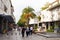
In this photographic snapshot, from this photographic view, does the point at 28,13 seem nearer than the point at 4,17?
No

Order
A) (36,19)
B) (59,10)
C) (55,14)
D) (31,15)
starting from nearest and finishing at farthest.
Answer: (59,10), (55,14), (31,15), (36,19)

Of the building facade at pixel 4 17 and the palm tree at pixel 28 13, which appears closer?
the building facade at pixel 4 17

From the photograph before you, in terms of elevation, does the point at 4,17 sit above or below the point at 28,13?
below

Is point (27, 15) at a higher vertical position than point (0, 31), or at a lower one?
higher

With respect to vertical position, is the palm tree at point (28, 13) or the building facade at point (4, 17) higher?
the palm tree at point (28, 13)

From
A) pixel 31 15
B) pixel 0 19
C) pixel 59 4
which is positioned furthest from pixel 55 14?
pixel 31 15

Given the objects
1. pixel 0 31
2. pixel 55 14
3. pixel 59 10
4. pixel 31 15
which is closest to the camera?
pixel 0 31

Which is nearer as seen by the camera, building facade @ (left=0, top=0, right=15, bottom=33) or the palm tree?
building facade @ (left=0, top=0, right=15, bottom=33)

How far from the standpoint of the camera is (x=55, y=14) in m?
62.1

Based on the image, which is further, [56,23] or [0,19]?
[56,23]

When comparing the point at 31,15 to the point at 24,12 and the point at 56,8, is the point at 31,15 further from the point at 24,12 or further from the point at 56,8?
the point at 56,8

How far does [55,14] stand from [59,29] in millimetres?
4949

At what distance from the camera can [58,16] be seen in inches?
2331

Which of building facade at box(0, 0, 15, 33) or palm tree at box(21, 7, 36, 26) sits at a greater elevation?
palm tree at box(21, 7, 36, 26)
